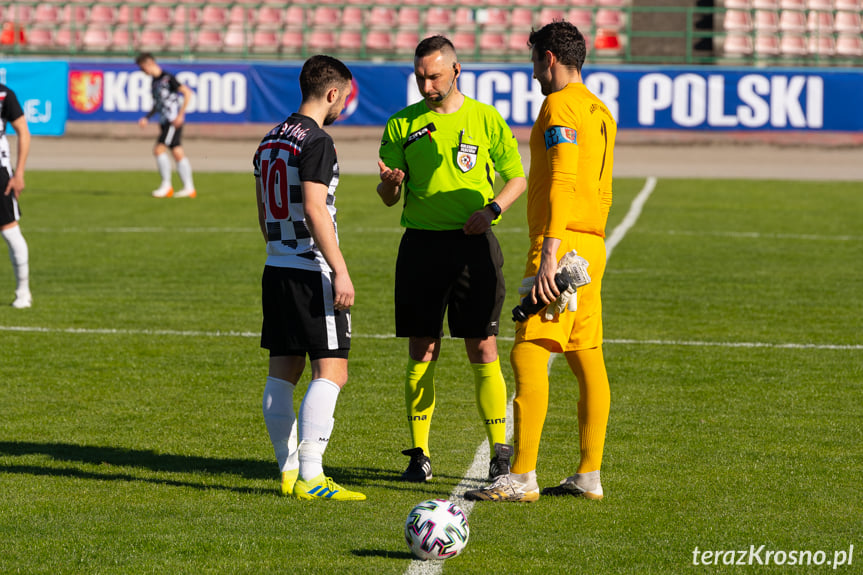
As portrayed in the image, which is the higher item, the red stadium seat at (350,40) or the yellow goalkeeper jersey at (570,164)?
the red stadium seat at (350,40)

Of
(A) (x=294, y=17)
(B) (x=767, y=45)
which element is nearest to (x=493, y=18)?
(A) (x=294, y=17)

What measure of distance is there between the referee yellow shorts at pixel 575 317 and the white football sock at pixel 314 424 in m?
0.88

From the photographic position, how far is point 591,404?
17.4ft

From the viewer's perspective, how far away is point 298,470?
5.42 meters

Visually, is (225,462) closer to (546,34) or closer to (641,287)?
(546,34)

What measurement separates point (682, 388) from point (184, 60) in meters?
24.7

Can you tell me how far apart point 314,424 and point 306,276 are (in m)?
0.65

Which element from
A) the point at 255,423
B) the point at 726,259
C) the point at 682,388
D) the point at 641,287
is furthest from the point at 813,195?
the point at 255,423

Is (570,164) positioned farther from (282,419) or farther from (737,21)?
(737,21)

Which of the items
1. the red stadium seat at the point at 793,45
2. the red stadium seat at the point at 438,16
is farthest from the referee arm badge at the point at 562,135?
the red stadium seat at the point at 438,16

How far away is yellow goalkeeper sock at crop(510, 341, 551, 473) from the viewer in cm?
518

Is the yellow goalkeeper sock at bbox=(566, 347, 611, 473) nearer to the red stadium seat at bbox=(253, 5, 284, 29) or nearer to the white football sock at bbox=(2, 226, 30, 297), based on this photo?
the white football sock at bbox=(2, 226, 30, 297)

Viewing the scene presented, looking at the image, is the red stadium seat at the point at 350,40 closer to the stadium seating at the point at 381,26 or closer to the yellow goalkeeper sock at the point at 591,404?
the stadium seating at the point at 381,26

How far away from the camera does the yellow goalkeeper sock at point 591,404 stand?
17.3ft
